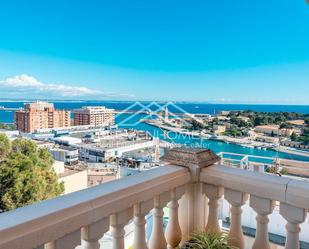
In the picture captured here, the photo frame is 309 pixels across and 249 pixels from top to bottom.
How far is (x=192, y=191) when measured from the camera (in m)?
1.22

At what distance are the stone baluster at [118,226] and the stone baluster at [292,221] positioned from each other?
24.4 inches

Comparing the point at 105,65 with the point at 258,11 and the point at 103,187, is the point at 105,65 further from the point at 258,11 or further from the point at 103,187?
the point at 103,187

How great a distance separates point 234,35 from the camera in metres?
17.4

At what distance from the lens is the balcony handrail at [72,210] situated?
571 millimetres

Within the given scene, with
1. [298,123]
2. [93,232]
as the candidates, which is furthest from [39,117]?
[93,232]

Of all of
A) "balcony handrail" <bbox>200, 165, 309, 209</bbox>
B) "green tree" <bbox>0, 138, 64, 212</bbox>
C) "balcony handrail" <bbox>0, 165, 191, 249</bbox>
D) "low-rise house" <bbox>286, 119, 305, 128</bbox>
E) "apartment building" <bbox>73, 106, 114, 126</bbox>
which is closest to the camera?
"balcony handrail" <bbox>0, 165, 191, 249</bbox>

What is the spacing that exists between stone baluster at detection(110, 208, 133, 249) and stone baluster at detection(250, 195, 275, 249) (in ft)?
1.81

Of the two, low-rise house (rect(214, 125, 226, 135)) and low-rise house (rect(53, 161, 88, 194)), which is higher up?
low-rise house (rect(214, 125, 226, 135))

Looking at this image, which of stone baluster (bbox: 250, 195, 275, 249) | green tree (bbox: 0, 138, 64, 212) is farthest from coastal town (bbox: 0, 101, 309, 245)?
green tree (bbox: 0, 138, 64, 212)

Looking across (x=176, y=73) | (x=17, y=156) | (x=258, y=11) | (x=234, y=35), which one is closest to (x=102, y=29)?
(x=176, y=73)

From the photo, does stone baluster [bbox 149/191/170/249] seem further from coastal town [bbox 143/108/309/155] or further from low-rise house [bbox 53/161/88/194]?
low-rise house [bbox 53/161/88/194]

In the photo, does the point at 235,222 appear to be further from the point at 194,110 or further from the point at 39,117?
the point at 39,117

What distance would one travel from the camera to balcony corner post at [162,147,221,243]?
1.19m

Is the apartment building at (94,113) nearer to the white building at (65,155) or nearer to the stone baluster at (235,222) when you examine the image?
the white building at (65,155)
